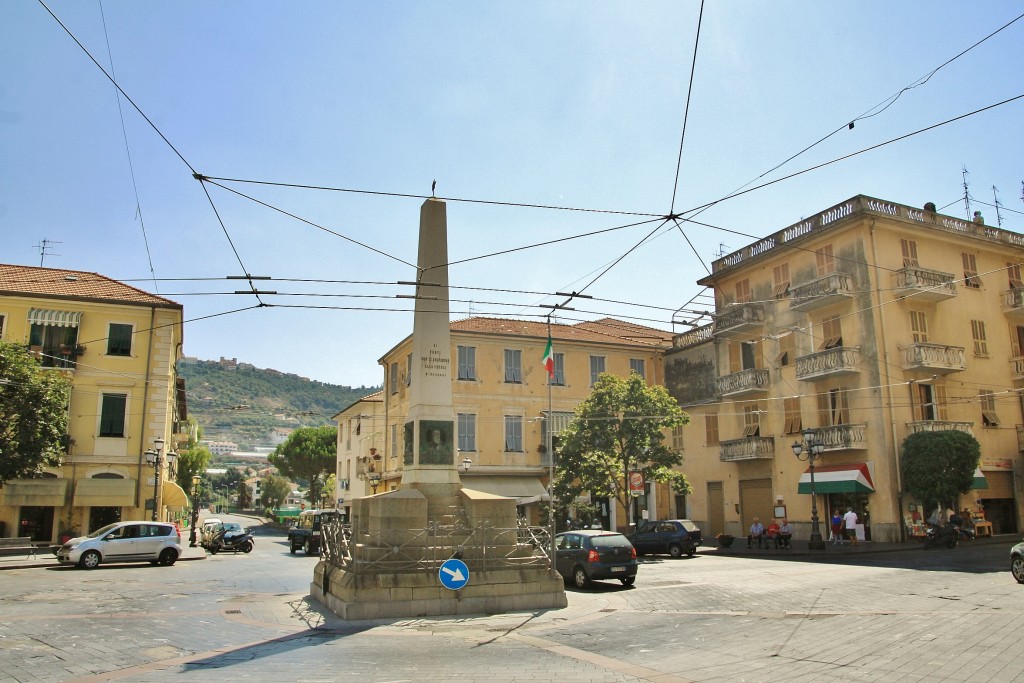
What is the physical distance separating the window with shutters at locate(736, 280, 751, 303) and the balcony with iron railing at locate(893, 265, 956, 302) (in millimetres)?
7358

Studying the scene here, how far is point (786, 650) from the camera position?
952cm

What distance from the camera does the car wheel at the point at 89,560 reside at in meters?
24.2

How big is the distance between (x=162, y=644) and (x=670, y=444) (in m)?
35.1

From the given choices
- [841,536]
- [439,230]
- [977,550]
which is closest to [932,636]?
[439,230]

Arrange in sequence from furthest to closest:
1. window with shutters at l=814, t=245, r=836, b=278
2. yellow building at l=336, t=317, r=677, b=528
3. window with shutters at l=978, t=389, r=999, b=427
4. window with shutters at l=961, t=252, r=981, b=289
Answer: yellow building at l=336, t=317, r=677, b=528 < window with shutters at l=961, t=252, r=981, b=289 < window with shutters at l=978, t=389, r=999, b=427 < window with shutters at l=814, t=245, r=836, b=278

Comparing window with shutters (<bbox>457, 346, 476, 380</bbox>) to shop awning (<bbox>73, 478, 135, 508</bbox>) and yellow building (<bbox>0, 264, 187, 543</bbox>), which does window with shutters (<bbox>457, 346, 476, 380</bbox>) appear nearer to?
yellow building (<bbox>0, 264, 187, 543</bbox>)

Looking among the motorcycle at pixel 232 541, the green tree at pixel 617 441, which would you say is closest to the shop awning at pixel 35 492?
the motorcycle at pixel 232 541

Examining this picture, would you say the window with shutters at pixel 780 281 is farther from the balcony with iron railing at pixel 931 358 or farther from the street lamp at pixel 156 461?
the street lamp at pixel 156 461

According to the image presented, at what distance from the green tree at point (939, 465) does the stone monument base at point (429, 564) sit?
797 inches

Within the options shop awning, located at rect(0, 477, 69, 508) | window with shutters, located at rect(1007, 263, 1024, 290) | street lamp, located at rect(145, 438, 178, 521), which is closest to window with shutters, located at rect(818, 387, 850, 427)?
window with shutters, located at rect(1007, 263, 1024, 290)

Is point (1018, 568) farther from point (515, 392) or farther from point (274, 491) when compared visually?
point (274, 491)

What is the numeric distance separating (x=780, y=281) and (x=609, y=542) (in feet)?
69.0

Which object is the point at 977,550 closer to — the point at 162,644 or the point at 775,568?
the point at 775,568

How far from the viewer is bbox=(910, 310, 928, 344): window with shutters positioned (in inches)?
1235
